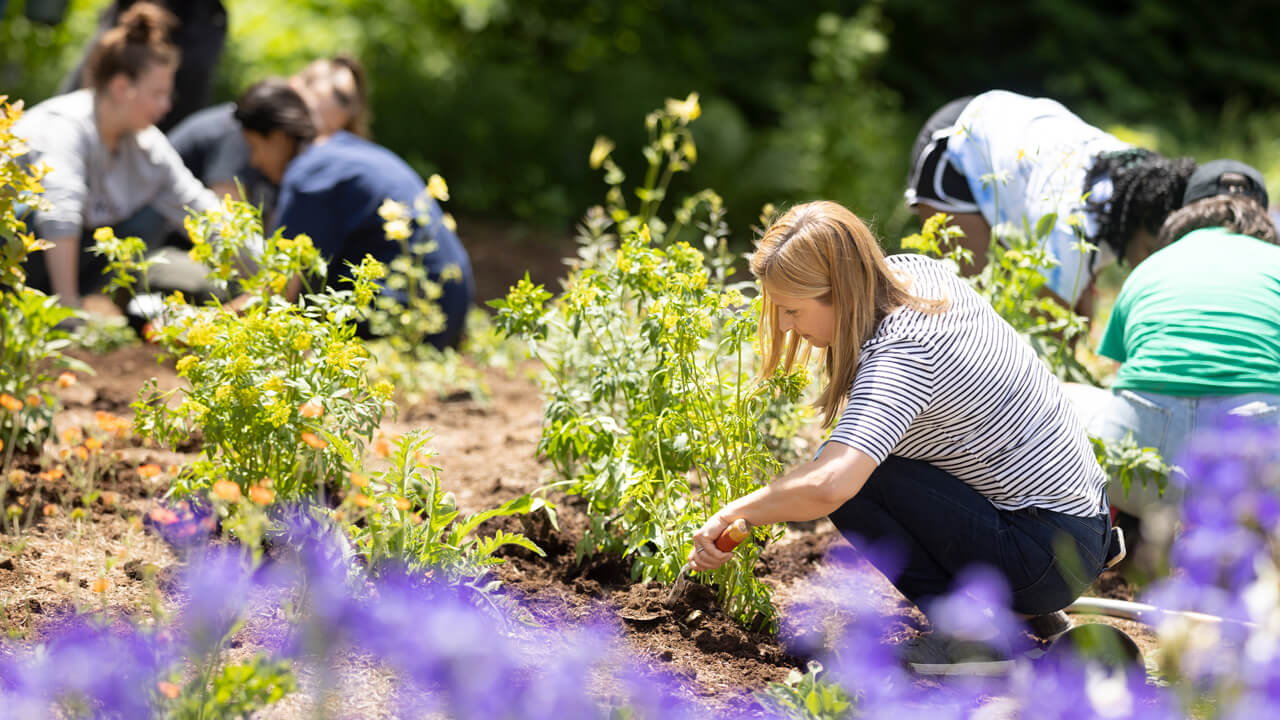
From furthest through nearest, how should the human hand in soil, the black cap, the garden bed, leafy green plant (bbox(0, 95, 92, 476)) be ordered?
the black cap
leafy green plant (bbox(0, 95, 92, 476))
the garden bed
the human hand in soil

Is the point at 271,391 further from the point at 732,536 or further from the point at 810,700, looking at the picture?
the point at 810,700

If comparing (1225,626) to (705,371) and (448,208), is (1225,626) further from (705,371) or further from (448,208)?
(448,208)

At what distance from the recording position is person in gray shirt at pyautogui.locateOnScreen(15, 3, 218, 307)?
4.08 m

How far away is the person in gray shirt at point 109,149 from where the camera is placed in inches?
161

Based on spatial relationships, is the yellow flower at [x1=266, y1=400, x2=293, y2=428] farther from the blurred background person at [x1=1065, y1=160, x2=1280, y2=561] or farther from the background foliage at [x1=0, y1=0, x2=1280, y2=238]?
the background foliage at [x1=0, y1=0, x2=1280, y2=238]

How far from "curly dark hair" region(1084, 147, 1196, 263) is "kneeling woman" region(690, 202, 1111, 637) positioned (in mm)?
1061

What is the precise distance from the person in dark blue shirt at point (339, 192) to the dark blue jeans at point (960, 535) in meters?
1.93

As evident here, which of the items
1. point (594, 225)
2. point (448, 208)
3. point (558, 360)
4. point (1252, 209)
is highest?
point (1252, 209)

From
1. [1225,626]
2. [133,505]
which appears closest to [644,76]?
[133,505]

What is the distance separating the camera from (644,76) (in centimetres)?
877

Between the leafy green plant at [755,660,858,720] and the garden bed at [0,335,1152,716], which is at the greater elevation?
the leafy green plant at [755,660,858,720]

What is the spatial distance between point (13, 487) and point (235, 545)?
0.70 m

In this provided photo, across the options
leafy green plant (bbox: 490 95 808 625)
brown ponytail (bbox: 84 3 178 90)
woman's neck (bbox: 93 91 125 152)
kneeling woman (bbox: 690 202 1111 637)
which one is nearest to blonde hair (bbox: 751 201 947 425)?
kneeling woman (bbox: 690 202 1111 637)

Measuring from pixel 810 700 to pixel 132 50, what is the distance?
354 cm
